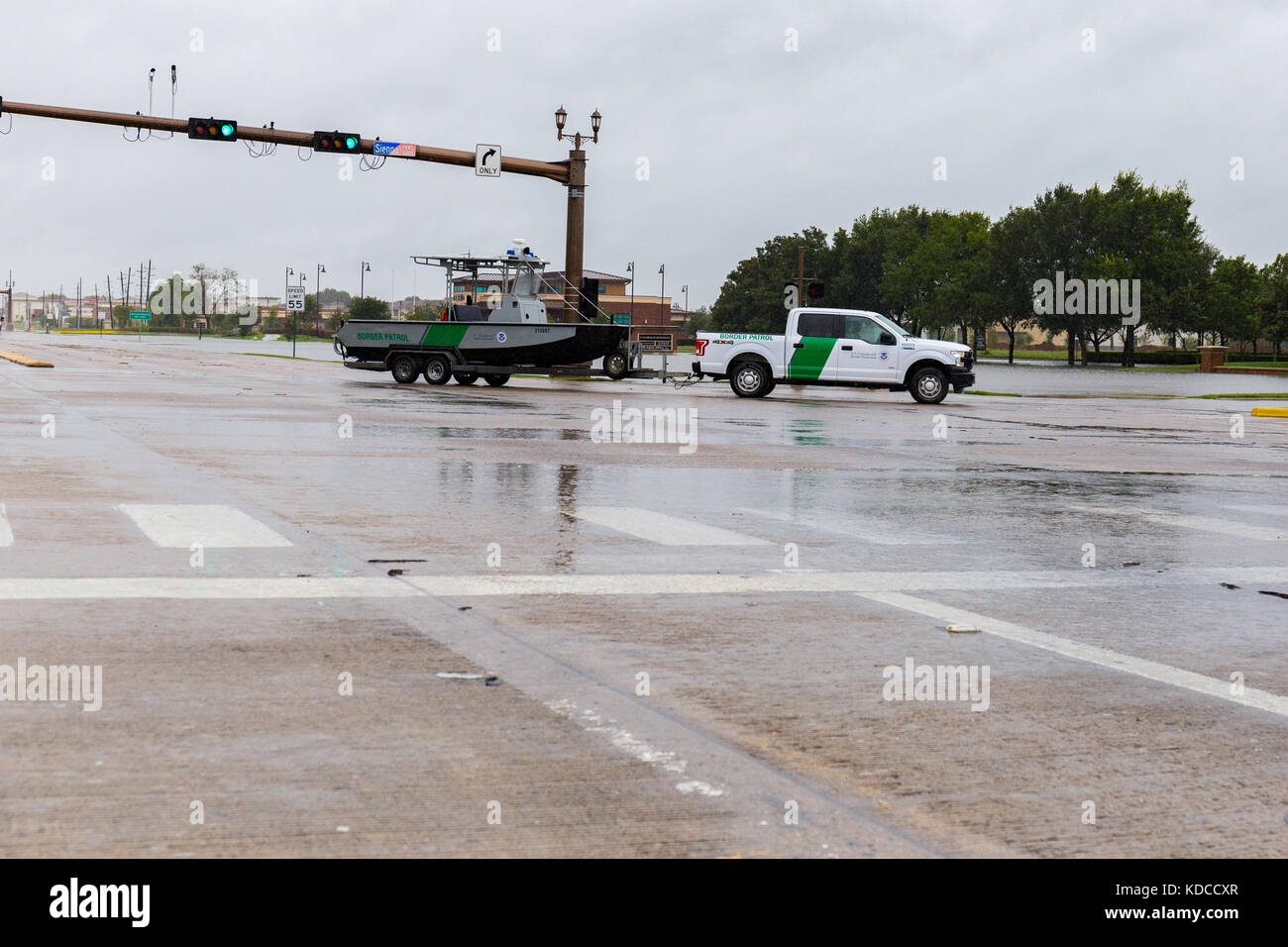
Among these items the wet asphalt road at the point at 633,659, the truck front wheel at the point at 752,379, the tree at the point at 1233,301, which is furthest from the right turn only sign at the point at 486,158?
the tree at the point at 1233,301

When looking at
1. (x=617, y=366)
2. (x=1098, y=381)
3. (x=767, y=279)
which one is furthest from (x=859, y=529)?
(x=767, y=279)

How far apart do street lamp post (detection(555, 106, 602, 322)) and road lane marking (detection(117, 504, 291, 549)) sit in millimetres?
25616

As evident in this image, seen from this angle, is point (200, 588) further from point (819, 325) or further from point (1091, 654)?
point (819, 325)

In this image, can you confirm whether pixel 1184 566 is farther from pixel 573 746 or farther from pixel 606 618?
pixel 573 746

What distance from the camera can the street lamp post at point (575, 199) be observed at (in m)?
35.4

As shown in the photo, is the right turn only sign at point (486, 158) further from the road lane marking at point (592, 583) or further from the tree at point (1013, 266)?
the tree at point (1013, 266)

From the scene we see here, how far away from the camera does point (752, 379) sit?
3036cm

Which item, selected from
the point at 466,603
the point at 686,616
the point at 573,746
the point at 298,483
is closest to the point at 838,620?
the point at 686,616

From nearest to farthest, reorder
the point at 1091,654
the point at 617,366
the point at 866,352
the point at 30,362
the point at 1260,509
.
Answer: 1. the point at 1091,654
2. the point at 1260,509
3. the point at 866,352
4. the point at 617,366
5. the point at 30,362

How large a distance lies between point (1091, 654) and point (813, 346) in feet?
79.5

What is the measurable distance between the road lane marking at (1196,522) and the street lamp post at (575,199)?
24.6 meters

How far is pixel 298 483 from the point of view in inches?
450

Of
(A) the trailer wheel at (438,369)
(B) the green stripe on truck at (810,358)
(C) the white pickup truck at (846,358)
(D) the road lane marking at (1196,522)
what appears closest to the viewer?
(D) the road lane marking at (1196,522)

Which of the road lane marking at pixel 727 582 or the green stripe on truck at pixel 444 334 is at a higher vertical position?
the green stripe on truck at pixel 444 334
